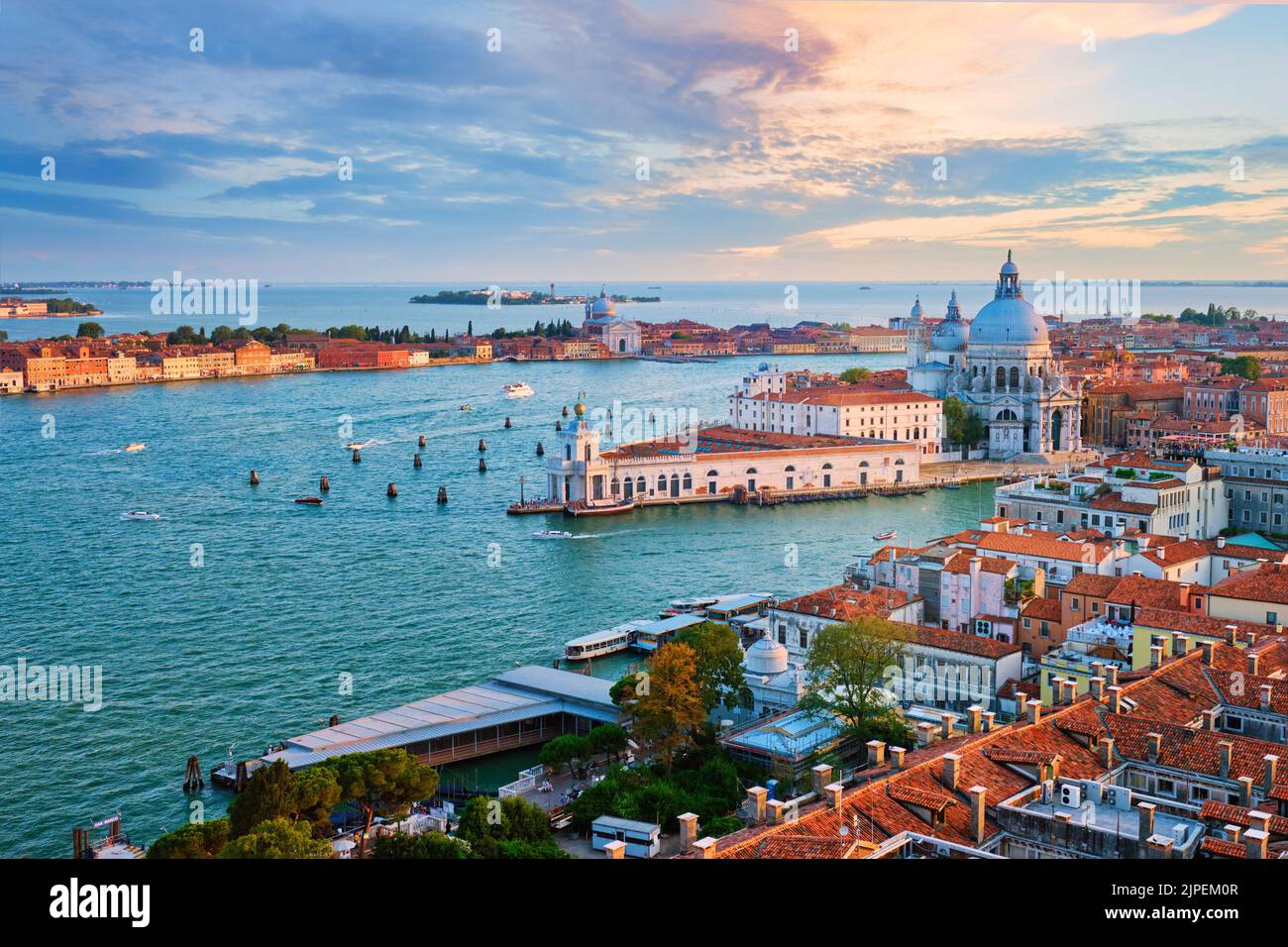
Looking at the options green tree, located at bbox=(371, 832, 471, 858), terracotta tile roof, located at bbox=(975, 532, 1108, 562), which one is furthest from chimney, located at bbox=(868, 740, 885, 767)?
terracotta tile roof, located at bbox=(975, 532, 1108, 562)

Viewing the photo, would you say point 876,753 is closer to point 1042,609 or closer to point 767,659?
point 767,659

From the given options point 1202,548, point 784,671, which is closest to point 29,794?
point 784,671

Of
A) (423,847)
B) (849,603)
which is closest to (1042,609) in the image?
(849,603)

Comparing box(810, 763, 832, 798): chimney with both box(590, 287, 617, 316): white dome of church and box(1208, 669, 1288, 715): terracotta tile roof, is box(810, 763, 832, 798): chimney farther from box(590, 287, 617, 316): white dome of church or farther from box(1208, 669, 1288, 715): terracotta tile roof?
box(590, 287, 617, 316): white dome of church

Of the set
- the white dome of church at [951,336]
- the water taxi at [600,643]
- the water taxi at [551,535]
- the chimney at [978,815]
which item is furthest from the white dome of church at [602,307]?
the chimney at [978,815]
